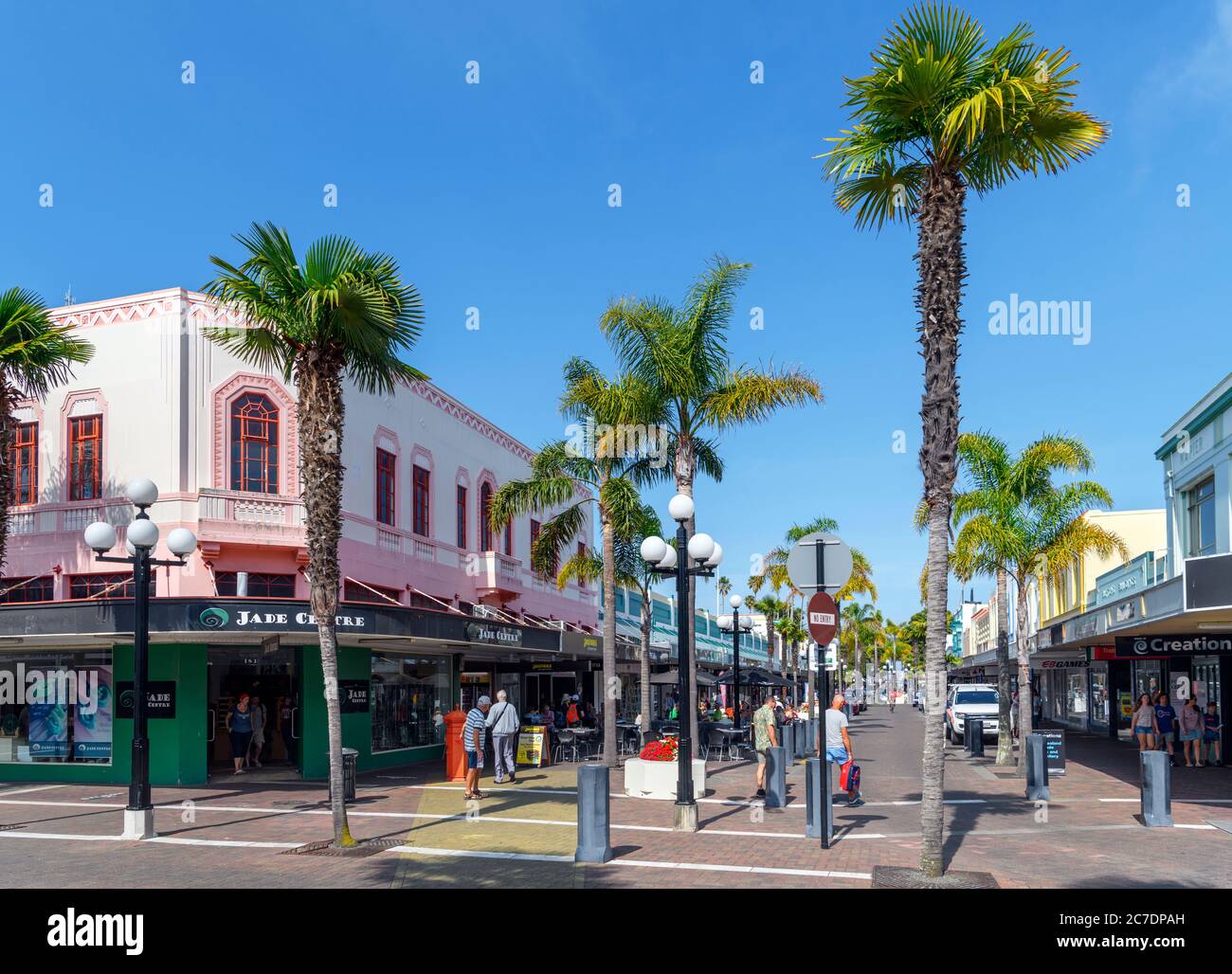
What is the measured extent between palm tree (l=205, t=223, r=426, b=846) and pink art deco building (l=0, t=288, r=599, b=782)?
543 centimetres

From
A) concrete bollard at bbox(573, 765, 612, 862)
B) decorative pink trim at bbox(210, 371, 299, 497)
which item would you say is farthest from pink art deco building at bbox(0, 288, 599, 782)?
concrete bollard at bbox(573, 765, 612, 862)

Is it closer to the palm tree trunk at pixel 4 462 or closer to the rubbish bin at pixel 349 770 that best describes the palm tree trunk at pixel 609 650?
the rubbish bin at pixel 349 770

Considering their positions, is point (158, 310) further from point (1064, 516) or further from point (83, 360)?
point (1064, 516)

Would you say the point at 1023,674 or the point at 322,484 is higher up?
the point at 322,484

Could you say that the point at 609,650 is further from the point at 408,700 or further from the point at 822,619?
the point at 822,619

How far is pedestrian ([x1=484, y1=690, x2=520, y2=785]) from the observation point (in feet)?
67.5

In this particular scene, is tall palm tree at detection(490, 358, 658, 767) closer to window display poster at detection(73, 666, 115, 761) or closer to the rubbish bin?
the rubbish bin

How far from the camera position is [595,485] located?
25.6m

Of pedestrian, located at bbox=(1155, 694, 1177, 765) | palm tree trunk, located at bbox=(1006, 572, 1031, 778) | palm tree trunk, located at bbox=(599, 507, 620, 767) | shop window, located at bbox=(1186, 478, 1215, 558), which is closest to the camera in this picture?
palm tree trunk, located at bbox=(599, 507, 620, 767)

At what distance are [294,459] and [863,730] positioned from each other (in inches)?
1264

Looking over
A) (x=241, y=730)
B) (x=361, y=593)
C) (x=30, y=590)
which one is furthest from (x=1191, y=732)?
(x=30, y=590)

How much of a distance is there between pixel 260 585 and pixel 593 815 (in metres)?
11.8

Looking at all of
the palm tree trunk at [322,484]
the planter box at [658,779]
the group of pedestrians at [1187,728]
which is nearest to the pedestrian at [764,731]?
the planter box at [658,779]
